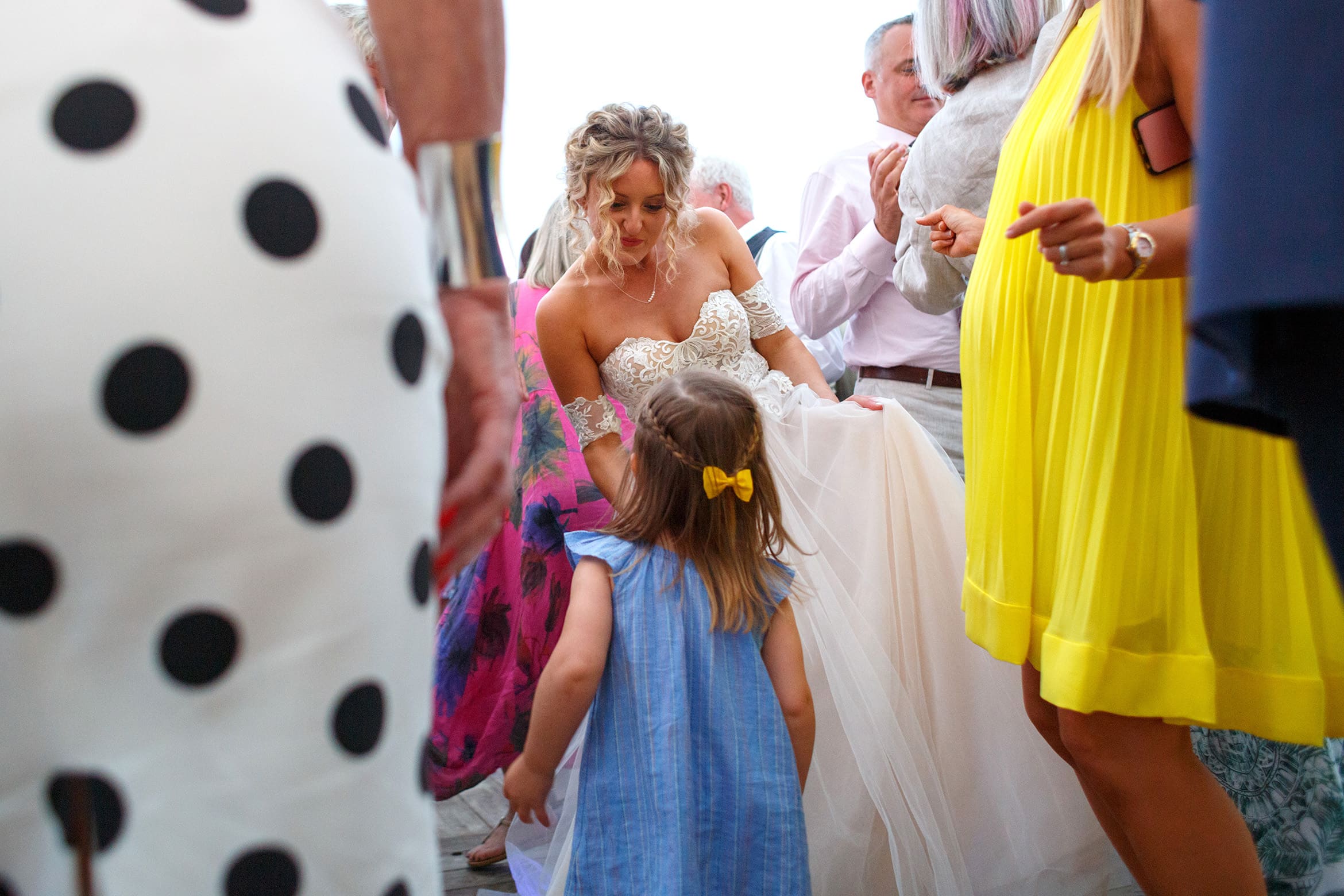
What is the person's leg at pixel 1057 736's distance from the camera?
1.51m

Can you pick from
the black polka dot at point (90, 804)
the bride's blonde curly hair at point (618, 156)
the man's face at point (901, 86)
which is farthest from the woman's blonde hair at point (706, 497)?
the man's face at point (901, 86)

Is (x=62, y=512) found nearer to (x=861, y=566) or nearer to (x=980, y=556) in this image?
(x=980, y=556)

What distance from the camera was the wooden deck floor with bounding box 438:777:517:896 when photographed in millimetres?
2250

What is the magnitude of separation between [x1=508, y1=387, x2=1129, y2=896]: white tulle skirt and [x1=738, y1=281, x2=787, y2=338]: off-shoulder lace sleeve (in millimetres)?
499

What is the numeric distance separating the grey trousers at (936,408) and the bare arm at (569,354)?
28.9 inches

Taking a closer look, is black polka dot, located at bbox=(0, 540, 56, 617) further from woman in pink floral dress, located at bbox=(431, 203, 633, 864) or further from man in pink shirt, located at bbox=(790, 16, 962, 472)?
man in pink shirt, located at bbox=(790, 16, 962, 472)

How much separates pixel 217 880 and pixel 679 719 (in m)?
1.13

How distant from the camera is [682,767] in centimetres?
154

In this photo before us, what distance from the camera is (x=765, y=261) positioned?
394 centimetres

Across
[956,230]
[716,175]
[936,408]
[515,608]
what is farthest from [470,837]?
[716,175]

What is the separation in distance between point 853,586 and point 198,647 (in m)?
1.68

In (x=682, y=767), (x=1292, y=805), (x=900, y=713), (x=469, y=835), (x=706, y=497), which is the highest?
(x=706, y=497)

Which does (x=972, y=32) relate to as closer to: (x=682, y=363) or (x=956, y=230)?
(x=956, y=230)

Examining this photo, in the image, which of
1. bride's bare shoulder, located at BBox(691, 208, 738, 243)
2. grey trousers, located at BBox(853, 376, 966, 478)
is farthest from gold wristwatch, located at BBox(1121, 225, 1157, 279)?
bride's bare shoulder, located at BBox(691, 208, 738, 243)
